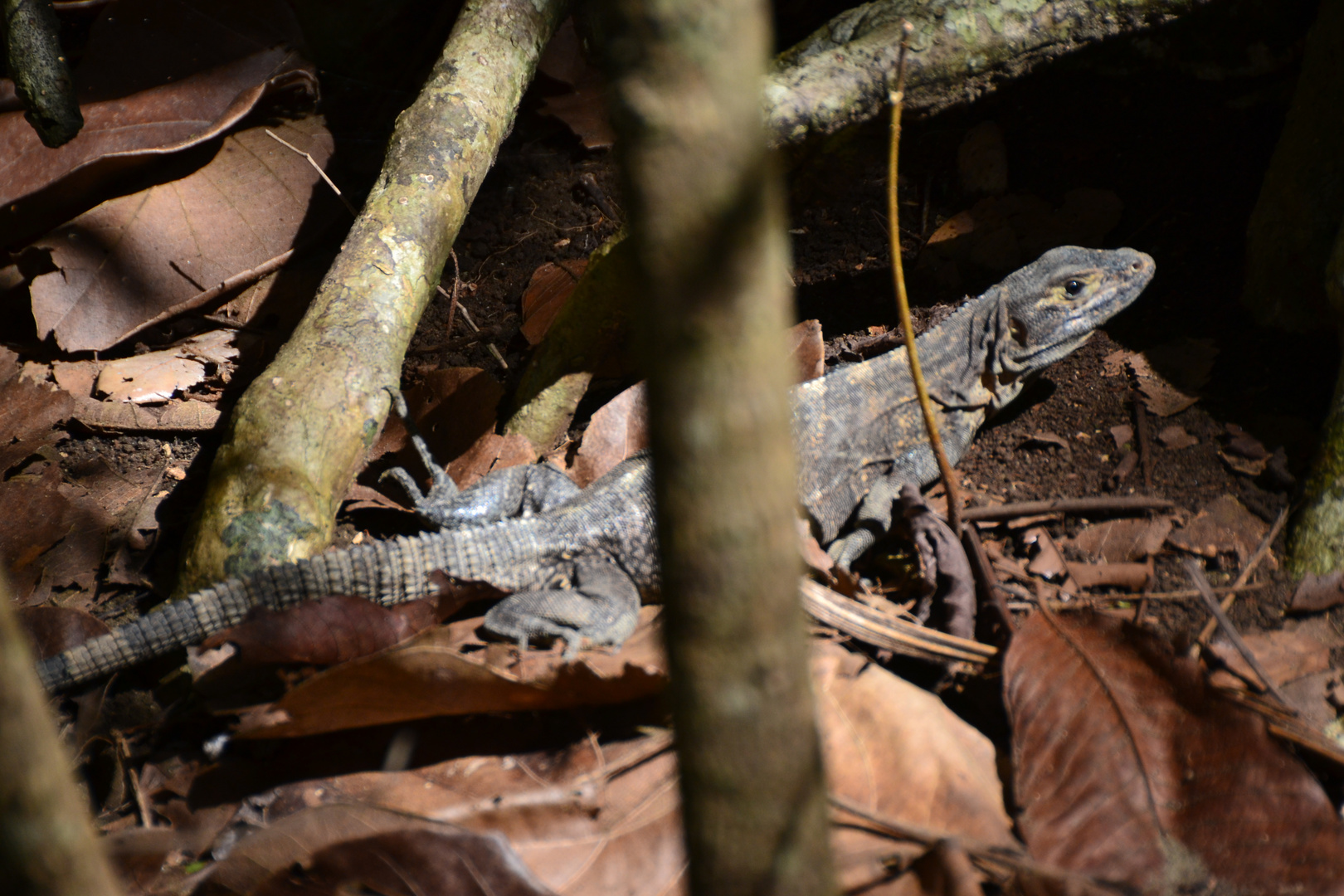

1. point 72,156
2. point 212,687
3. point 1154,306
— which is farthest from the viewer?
point 72,156

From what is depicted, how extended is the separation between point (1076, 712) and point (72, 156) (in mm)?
5716

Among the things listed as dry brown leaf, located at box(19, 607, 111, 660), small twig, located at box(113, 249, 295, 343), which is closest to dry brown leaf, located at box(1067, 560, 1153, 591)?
dry brown leaf, located at box(19, 607, 111, 660)

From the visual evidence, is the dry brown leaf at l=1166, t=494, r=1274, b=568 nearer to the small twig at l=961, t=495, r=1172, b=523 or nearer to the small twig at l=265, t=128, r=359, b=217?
the small twig at l=961, t=495, r=1172, b=523

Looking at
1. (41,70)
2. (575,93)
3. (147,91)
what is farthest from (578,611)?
(147,91)

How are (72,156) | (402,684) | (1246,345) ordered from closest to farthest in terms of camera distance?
(402,684), (1246,345), (72,156)

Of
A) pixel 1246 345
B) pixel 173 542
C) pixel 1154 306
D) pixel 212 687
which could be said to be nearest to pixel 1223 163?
pixel 1154 306

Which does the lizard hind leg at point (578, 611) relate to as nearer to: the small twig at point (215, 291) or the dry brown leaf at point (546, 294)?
the dry brown leaf at point (546, 294)

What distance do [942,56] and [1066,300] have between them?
131 centimetres

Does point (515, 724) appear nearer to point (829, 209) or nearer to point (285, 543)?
point (285, 543)

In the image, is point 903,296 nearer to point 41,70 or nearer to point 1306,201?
point 1306,201

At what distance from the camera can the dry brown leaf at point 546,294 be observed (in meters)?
4.74

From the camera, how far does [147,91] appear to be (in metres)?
5.16

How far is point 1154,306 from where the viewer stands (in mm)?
4184

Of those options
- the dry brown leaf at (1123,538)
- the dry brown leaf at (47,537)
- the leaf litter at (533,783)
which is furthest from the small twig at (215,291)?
the dry brown leaf at (1123,538)
